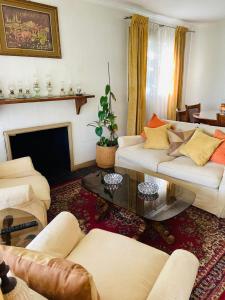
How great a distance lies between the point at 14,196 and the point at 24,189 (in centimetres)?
9

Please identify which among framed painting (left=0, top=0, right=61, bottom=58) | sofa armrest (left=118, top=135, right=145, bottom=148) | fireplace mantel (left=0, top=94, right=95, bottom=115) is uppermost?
framed painting (left=0, top=0, right=61, bottom=58)

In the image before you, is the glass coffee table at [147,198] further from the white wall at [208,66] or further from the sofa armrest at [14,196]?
the white wall at [208,66]

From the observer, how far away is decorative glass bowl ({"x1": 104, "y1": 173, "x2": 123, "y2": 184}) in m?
2.34

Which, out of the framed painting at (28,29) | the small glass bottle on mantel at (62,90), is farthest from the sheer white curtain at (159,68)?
the framed painting at (28,29)

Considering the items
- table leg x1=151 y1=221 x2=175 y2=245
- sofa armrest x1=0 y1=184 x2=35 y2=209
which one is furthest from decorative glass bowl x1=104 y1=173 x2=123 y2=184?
sofa armrest x1=0 y1=184 x2=35 y2=209

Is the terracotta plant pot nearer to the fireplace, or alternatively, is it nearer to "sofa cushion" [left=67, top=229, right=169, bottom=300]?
the fireplace

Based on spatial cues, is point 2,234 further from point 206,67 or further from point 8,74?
point 206,67

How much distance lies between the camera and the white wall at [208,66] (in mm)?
4852

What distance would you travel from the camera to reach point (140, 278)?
120 centimetres

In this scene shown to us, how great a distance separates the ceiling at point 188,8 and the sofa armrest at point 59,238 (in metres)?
3.60

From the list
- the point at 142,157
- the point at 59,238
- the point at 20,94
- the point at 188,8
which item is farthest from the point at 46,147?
the point at 188,8

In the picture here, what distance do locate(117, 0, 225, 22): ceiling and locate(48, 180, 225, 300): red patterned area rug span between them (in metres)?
3.24

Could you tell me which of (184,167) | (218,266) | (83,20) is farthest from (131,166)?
(83,20)

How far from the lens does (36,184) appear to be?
7.43 ft
